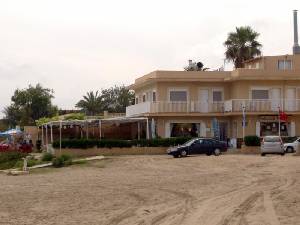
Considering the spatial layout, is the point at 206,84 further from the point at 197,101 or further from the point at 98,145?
the point at 98,145

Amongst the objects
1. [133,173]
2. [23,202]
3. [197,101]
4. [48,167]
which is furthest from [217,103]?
[23,202]

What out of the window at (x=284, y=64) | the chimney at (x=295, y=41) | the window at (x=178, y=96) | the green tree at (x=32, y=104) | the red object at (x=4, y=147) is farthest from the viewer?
the green tree at (x=32, y=104)

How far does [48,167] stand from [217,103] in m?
18.0

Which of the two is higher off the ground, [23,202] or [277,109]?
[277,109]

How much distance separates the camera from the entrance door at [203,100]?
51469 mm

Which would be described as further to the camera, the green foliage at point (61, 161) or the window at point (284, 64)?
the window at point (284, 64)

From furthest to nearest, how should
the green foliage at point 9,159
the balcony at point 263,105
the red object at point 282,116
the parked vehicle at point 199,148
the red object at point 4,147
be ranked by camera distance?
the red object at point 4,147, the balcony at point 263,105, the red object at point 282,116, the green foliage at point 9,159, the parked vehicle at point 199,148

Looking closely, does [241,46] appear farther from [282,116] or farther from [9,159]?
[9,159]

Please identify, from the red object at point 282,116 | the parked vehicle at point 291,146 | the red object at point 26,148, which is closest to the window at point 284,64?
the red object at point 282,116

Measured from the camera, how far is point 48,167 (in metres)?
38.3

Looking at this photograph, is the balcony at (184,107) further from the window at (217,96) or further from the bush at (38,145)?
the bush at (38,145)

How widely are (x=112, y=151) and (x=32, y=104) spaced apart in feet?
139

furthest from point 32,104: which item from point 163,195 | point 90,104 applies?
point 163,195

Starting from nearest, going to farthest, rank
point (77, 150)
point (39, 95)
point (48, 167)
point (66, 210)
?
point (66, 210) < point (48, 167) < point (77, 150) < point (39, 95)
